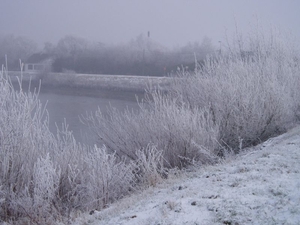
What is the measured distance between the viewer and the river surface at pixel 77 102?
19516mm

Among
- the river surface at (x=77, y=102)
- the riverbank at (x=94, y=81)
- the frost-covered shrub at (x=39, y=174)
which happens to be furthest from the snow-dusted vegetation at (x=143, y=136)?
the riverbank at (x=94, y=81)

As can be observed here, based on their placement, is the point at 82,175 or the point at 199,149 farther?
the point at 199,149

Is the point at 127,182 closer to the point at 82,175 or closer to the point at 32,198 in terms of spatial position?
the point at 82,175

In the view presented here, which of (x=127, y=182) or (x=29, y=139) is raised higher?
(x=29, y=139)

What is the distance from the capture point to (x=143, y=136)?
994 centimetres

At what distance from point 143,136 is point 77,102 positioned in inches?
752

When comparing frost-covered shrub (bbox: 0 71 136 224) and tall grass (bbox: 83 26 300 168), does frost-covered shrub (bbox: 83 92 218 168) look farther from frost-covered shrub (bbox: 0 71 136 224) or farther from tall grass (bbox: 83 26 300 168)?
frost-covered shrub (bbox: 0 71 136 224)

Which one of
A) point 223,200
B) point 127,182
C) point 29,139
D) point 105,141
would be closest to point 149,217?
point 223,200

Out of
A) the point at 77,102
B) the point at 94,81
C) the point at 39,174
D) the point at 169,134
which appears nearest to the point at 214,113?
the point at 169,134

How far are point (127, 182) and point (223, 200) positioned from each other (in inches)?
122

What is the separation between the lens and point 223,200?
4.46m

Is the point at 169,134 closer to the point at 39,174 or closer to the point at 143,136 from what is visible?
the point at 143,136

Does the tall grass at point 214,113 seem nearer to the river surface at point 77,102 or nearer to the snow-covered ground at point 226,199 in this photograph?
the snow-covered ground at point 226,199

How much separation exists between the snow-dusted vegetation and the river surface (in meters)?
5.63
